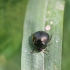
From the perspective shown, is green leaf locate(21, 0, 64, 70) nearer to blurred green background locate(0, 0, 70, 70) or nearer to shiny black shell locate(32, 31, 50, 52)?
shiny black shell locate(32, 31, 50, 52)

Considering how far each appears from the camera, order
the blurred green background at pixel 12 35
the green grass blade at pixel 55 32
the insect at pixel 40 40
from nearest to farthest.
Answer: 1. the green grass blade at pixel 55 32
2. the insect at pixel 40 40
3. the blurred green background at pixel 12 35

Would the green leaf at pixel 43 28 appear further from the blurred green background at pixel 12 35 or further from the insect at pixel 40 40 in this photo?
the blurred green background at pixel 12 35

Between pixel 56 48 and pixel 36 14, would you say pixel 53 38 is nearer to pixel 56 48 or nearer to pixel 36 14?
pixel 56 48

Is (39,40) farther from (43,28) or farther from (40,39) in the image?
(43,28)

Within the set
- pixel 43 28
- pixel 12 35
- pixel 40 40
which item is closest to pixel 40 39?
pixel 40 40

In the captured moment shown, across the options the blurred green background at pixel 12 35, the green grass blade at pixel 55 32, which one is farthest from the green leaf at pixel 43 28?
the blurred green background at pixel 12 35

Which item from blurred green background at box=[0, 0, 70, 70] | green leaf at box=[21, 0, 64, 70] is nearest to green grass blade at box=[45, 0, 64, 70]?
green leaf at box=[21, 0, 64, 70]

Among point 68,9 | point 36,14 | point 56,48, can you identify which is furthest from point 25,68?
point 68,9
